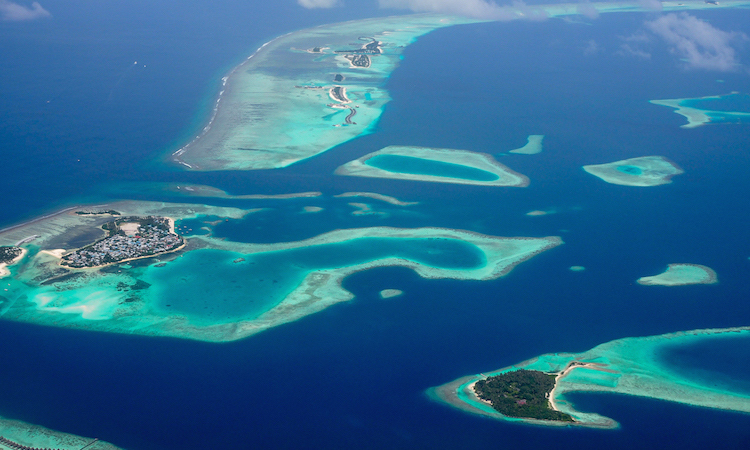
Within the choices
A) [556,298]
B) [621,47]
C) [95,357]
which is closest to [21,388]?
[95,357]

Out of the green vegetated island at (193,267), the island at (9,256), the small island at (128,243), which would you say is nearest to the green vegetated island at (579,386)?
the green vegetated island at (193,267)

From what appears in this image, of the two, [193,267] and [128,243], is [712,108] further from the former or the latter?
[128,243]

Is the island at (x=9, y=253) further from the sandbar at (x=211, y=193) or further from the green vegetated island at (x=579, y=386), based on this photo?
the green vegetated island at (x=579, y=386)

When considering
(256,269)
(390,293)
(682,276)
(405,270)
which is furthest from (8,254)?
(682,276)

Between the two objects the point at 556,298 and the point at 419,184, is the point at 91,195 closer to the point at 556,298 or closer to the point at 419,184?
the point at 419,184

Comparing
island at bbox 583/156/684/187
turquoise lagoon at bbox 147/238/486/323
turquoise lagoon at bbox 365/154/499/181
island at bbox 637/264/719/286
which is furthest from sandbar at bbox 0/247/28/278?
island at bbox 583/156/684/187

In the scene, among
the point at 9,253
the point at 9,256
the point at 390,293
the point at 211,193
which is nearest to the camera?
the point at 390,293

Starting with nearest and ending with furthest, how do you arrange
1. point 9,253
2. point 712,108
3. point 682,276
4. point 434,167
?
1. point 9,253
2. point 682,276
3. point 434,167
4. point 712,108
